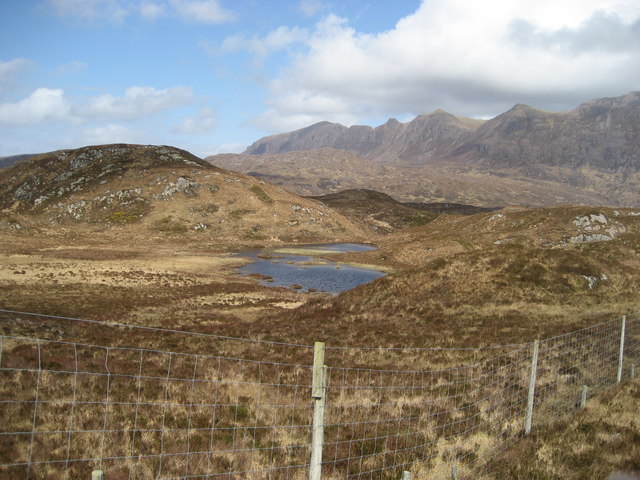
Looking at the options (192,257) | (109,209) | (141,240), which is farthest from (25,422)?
(109,209)

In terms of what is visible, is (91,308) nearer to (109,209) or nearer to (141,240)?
(141,240)

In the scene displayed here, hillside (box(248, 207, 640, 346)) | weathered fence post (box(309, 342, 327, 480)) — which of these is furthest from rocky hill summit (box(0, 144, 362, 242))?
weathered fence post (box(309, 342, 327, 480))

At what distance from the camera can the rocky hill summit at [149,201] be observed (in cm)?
11200

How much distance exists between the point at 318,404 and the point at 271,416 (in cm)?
716

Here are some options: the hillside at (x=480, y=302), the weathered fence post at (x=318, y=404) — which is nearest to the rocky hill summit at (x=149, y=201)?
the hillside at (x=480, y=302)

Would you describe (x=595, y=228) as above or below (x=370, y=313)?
above

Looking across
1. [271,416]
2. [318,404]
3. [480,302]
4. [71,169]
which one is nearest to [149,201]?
[71,169]

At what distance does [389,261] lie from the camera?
8256 centimetres

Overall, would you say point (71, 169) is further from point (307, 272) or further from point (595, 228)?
point (595, 228)

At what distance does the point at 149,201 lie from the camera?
120500 millimetres

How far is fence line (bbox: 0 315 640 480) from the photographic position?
359 inches

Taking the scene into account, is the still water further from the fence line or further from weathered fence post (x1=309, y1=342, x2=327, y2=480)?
weathered fence post (x1=309, y1=342, x2=327, y2=480)

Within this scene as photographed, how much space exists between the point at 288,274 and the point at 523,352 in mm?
51528

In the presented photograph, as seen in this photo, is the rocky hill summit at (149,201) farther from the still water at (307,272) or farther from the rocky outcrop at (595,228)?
the rocky outcrop at (595,228)
